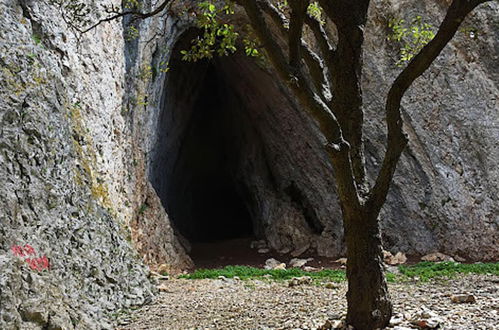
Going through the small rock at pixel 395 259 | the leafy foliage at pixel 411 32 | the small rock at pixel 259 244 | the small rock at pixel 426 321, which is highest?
the leafy foliage at pixel 411 32

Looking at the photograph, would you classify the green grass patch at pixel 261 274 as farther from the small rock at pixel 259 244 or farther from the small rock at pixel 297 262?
the small rock at pixel 259 244

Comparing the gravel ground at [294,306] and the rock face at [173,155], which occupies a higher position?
the rock face at [173,155]

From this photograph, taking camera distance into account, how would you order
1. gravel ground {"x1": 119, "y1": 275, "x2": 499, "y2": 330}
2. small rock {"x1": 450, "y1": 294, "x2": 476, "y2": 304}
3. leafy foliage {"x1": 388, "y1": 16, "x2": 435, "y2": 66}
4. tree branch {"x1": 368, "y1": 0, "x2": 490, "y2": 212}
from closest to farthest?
tree branch {"x1": 368, "y1": 0, "x2": 490, "y2": 212} → gravel ground {"x1": 119, "y1": 275, "x2": 499, "y2": 330} → small rock {"x1": 450, "y1": 294, "x2": 476, "y2": 304} → leafy foliage {"x1": 388, "y1": 16, "x2": 435, "y2": 66}

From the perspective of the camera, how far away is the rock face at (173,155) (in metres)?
6.01

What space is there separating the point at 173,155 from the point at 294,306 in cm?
1502

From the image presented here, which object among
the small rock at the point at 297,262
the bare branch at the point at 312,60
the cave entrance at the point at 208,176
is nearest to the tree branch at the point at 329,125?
the bare branch at the point at 312,60

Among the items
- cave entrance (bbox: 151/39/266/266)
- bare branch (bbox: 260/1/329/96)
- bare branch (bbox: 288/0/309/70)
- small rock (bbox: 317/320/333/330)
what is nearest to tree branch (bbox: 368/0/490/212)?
bare branch (bbox: 260/1/329/96)

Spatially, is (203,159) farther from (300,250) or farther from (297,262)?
(297,262)

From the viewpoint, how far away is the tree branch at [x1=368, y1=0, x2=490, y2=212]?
4969 millimetres

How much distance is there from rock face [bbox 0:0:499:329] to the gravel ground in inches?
35.1

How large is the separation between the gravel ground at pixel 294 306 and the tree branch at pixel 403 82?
1576 millimetres

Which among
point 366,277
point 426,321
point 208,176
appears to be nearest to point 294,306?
point 366,277

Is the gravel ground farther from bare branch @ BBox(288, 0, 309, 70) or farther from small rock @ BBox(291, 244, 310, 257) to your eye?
small rock @ BBox(291, 244, 310, 257)

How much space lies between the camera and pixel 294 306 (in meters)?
7.01
